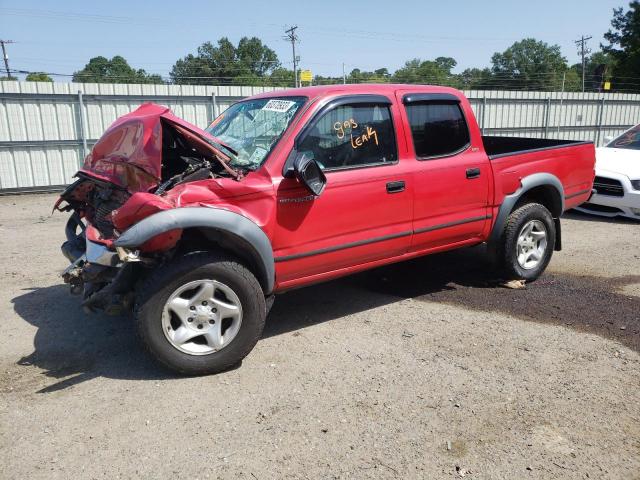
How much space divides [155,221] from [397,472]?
1.97m

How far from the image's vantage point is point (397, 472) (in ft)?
8.60

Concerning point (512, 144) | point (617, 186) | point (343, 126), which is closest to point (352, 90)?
point (343, 126)

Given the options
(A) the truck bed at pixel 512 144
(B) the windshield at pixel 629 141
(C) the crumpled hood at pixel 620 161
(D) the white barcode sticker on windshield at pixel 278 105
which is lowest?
(C) the crumpled hood at pixel 620 161

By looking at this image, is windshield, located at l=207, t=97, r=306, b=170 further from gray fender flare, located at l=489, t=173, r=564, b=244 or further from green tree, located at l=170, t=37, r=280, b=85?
green tree, located at l=170, t=37, r=280, b=85

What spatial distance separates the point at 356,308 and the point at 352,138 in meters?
1.56

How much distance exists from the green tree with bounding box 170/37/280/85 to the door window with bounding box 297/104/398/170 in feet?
247

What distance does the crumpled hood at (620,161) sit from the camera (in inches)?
322

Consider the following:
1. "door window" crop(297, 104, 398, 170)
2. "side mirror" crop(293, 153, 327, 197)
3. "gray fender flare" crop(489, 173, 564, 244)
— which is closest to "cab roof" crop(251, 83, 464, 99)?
"door window" crop(297, 104, 398, 170)

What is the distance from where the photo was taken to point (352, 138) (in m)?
4.16

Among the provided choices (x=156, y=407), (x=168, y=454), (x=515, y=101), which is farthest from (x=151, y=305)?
(x=515, y=101)

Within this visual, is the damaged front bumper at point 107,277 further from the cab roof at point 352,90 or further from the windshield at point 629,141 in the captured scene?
the windshield at point 629,141

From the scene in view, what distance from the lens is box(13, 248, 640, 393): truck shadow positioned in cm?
383

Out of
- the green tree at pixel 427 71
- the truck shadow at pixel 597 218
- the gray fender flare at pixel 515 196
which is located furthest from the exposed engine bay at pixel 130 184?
the green tree at pixel 427 71

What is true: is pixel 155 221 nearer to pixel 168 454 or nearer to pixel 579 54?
pixel 168 454
